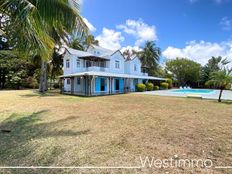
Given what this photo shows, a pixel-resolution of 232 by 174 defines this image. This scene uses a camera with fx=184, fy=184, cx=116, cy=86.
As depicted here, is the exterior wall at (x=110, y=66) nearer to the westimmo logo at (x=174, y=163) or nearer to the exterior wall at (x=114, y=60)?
the exterior wall at (x=114, y=60)

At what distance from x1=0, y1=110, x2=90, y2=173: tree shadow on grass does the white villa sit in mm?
14042

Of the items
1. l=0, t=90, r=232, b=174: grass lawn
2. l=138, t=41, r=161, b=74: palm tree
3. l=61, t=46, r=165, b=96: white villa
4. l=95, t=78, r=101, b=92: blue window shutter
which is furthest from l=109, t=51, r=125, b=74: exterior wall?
l=0, t=90, r=232, b=174: grass lawn

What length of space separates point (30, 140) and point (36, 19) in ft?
13.6

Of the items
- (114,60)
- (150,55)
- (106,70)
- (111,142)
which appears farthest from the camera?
(150,55)

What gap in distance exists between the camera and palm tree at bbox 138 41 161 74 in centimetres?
4516

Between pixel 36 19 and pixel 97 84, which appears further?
pixel 97 84

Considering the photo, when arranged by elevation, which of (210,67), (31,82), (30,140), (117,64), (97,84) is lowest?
(30,140)

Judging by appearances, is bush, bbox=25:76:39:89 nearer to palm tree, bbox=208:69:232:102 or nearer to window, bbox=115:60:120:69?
window, bbox=115:60:120:69

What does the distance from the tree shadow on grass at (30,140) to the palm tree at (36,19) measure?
292 cm

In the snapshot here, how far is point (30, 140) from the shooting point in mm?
5766

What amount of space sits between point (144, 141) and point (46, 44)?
17.7ft

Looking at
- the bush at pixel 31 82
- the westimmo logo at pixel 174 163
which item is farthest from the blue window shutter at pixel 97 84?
the westimmo logo at pixel 174 163

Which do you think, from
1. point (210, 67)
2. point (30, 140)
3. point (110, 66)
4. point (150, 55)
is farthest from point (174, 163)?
point (210, 67)

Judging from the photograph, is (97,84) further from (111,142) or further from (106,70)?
(111,142)
